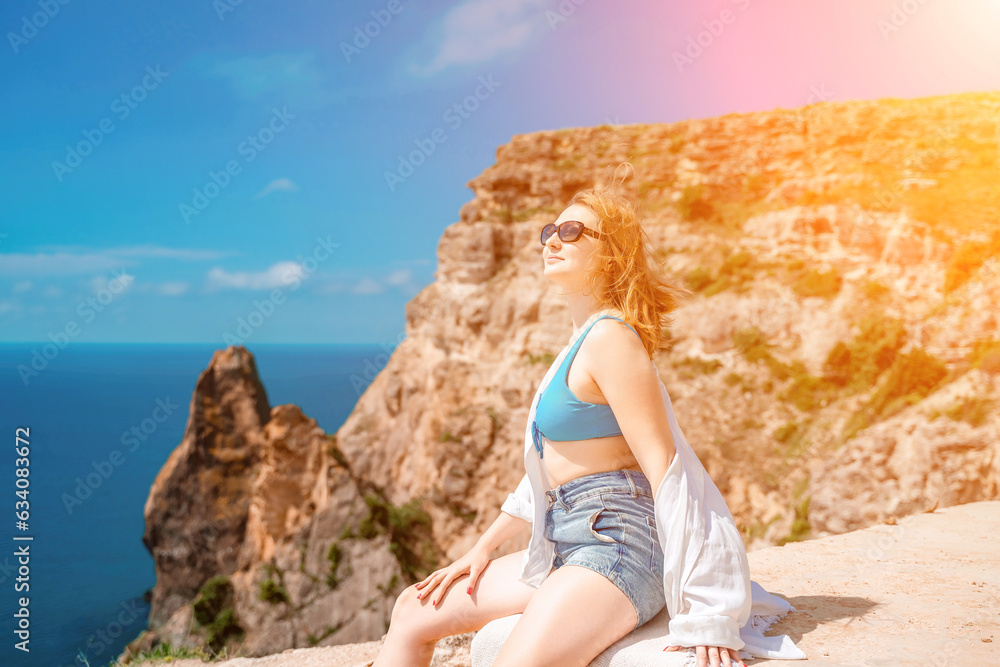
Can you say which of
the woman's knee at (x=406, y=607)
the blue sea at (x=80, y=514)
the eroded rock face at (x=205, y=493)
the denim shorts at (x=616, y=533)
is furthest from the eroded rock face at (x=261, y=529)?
the denim shorts at (x=616, y=533)

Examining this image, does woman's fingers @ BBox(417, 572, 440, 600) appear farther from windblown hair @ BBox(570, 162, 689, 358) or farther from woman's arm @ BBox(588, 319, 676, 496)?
windblown hair @ BBox(570, 162, 689, 358)

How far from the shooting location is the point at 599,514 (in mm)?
2525

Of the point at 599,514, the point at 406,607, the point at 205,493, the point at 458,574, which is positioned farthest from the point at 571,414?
the point at 205,493

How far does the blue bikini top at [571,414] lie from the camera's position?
8.48 feet

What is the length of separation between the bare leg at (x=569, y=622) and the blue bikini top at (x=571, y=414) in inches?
21.8

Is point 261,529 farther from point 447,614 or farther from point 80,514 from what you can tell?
point 80,514

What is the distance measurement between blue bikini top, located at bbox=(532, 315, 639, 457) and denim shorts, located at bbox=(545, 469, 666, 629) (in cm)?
19

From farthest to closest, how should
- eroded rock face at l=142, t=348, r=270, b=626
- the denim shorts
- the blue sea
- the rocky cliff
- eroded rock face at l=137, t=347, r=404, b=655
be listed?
the blue sea < eroded rock face at l=142, t=348, r=270, b=626 < eroded rock face at l=137, t=347, r=404, b=655 < the rocky cliff < the denim shorts

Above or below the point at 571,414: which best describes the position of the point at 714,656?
below

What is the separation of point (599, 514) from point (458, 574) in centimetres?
82

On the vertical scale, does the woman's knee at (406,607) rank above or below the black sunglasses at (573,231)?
below

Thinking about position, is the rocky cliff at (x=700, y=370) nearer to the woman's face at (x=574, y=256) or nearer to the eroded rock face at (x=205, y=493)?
the eroded rock face at (x=205, y=493)

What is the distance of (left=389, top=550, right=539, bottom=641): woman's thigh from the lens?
8.93 feet

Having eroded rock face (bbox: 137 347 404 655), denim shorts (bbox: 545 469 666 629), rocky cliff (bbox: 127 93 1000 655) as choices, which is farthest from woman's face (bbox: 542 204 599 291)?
eroded rock face (bbox: 137 347 404 655)
